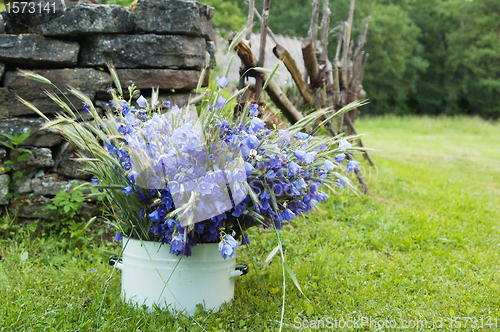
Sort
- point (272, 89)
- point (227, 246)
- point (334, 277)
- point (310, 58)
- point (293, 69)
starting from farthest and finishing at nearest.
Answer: point (310, 58) → point (293, 69) → point (272, 89) → point (334, 277) → point (227, 246)

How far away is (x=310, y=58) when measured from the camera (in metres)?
3.92

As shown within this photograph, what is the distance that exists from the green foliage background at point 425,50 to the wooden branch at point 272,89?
66.7ft

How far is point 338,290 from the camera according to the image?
2.41m

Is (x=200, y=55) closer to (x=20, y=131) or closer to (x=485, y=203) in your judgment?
(x=20, y=131)

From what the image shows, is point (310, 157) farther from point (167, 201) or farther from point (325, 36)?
point (325, 36)

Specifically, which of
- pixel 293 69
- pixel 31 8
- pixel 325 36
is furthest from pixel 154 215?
pixel 325 36

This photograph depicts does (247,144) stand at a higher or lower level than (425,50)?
lower

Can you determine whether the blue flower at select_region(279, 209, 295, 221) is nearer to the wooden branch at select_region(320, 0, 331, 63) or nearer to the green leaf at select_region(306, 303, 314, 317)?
the green leaf at select_region(306, 303, 314, 317)

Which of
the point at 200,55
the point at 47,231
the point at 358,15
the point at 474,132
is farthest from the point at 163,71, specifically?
the point at 358,15

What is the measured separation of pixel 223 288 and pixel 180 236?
52cm

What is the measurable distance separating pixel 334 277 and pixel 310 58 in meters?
2.30

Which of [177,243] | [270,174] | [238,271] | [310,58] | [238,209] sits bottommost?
[238,271]

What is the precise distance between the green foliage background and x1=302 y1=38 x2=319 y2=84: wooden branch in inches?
773

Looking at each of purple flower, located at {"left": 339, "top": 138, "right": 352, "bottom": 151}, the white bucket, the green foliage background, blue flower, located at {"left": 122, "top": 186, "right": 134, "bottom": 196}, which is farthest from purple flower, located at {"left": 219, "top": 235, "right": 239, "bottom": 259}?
the green foliage background
